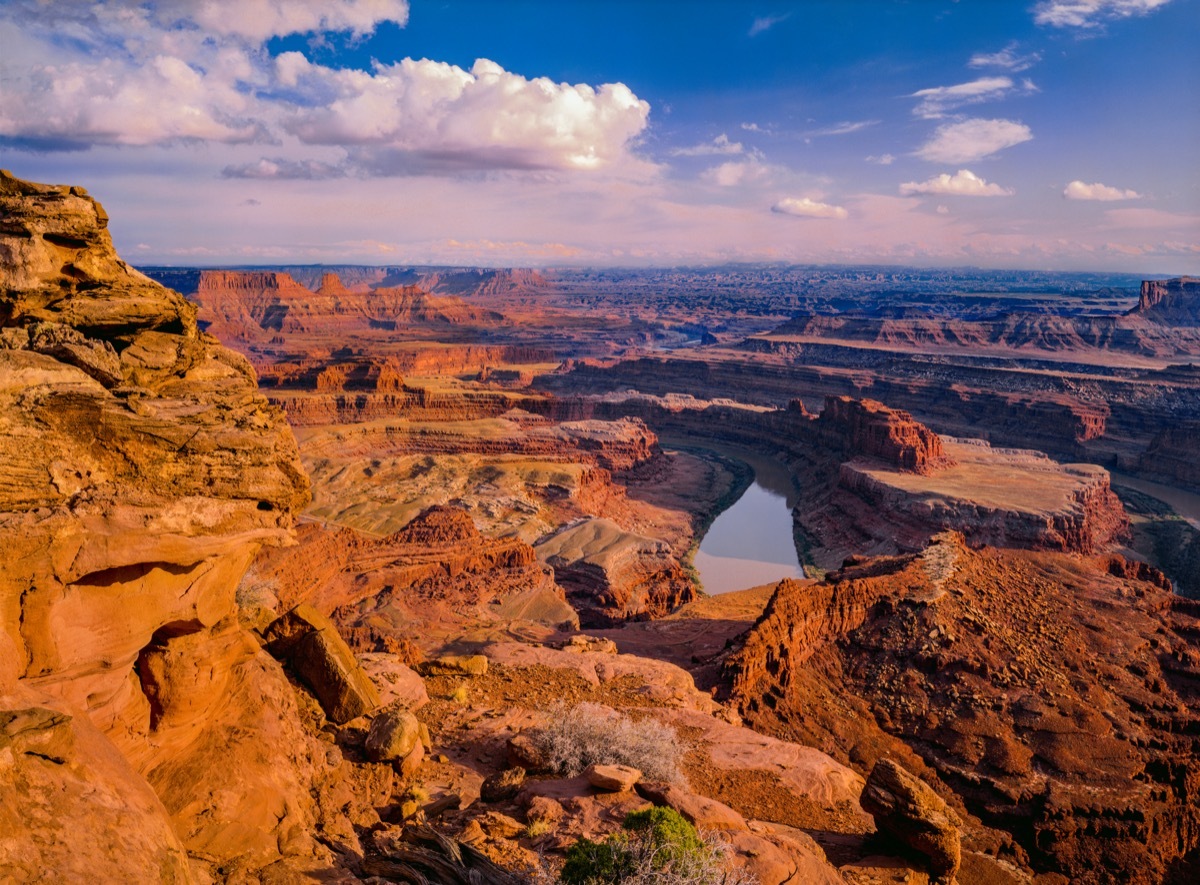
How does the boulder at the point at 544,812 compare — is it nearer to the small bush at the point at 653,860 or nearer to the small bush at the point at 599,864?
the small bush at the point at 653,860

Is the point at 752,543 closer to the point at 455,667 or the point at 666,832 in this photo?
the point at 455,667

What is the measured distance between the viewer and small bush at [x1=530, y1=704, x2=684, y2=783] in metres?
12.2

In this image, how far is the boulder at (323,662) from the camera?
39.2 ft

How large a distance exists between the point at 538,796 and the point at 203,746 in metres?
4.53

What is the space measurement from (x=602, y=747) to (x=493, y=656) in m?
7.41

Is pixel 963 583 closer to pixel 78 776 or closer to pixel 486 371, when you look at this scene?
pixel 78 776

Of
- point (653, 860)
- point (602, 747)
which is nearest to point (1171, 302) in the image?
point (602, 747)

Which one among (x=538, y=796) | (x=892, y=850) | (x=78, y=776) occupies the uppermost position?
(x=78, y=776)

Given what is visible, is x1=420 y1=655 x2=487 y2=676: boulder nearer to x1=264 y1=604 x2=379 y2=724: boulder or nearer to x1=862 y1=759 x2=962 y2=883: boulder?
x1=264 y1=604 x2=379 y2=724: boulder

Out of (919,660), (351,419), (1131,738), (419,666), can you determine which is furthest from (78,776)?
(351,419)

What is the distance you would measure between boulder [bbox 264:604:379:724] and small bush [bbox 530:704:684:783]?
318 cm

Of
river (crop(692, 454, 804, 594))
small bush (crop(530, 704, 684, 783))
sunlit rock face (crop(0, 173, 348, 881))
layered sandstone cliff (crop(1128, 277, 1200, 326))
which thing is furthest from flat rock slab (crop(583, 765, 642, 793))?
layered sandstone cliff (crop(1128, 277, 1200, 326))

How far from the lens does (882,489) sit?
5341cm

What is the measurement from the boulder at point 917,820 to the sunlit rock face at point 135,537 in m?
9.61
